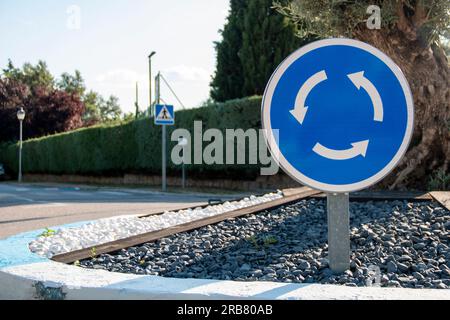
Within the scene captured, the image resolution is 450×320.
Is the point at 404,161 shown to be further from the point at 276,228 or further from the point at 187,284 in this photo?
the point at 187,284

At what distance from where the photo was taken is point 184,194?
1577cm

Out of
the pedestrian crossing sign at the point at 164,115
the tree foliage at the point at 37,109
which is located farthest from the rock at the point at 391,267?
the tree foliage at the point at 37,109

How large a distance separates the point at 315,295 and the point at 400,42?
4.24 meters

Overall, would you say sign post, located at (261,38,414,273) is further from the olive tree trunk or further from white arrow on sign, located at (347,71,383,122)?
the olive tree trunk

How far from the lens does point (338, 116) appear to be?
8.41ft

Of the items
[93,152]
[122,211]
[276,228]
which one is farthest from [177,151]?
[276,228]

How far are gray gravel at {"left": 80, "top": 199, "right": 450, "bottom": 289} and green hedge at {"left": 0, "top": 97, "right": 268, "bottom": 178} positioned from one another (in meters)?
13.0

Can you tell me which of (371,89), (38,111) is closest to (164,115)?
(371,89)

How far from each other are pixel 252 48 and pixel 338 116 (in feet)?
82.0

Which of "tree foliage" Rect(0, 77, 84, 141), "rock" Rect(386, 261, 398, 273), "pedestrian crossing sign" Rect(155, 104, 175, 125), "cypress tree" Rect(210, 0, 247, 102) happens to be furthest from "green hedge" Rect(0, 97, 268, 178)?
"rock" Rect(386, 261, 398, 273)

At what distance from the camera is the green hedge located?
17.7 m

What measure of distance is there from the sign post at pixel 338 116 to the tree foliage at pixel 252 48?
77.2 ft

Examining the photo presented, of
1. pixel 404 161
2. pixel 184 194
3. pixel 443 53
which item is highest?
pixel 443 53

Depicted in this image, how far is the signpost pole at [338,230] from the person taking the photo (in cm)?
268
